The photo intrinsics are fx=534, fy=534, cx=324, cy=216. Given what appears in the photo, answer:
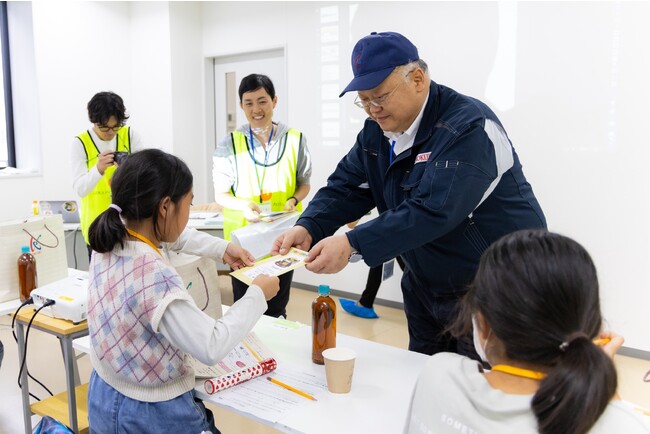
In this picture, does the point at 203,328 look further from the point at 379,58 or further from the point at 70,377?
the point at 70,377

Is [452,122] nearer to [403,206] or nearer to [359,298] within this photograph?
[403,206]

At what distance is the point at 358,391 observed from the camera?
1.39 meters

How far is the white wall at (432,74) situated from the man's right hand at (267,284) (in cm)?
144

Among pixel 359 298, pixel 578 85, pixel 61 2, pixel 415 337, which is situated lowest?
pixel 359 298

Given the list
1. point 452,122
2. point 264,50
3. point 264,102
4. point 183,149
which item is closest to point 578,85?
point 264,102

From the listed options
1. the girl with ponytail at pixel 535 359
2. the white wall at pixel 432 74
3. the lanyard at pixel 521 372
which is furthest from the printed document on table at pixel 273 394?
the white wall at pixel 432 74

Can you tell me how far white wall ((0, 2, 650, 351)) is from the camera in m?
3.29

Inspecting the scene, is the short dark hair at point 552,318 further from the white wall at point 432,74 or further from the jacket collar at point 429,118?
the white wall at point 432,74

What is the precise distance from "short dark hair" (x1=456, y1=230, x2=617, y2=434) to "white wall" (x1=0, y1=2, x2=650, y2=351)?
4.88ft

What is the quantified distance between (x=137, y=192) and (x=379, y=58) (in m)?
0.75

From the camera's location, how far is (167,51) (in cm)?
523

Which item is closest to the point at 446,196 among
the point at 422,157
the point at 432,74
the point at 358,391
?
the point at 422,157

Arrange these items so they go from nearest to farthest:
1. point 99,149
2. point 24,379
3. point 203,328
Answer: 1. point 203,328
2. point 24,379
3. point 99,149

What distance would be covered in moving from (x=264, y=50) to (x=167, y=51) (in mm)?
991
